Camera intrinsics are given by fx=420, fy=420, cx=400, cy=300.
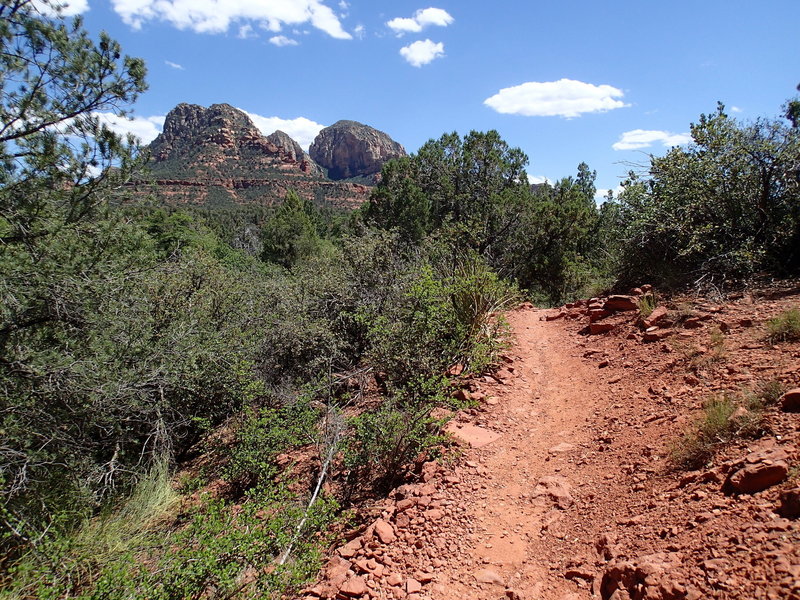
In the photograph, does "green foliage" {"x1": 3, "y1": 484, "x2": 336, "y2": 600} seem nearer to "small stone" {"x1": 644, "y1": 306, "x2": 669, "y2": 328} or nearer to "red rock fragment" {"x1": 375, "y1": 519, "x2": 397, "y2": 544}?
"red rock fragment" {"x1": 375, "y1": 519, "x2": 397, "y2": 544}

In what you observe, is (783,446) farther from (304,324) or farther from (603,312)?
(304,324)

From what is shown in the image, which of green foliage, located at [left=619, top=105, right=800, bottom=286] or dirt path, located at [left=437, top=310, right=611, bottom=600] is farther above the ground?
green foliage, located at [left=619, top=105, right=800, bottom=286]

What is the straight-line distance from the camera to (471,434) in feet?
14.1

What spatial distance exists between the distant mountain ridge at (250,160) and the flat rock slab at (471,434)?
234ft

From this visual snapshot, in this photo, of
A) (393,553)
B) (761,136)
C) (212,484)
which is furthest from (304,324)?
(761,136)

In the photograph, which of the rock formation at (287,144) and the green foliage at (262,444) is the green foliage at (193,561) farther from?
the rock formation at (287,144)

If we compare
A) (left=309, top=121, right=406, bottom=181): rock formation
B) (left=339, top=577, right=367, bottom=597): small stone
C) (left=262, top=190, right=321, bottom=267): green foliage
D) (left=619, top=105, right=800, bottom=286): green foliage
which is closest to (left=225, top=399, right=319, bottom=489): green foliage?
(left=339, top=577, right=367, bottom=597): small stone

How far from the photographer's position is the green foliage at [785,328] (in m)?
3.77

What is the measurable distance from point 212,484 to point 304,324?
267cm

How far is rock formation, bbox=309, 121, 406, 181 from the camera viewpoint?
447 ft

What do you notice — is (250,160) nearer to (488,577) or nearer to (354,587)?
(354,587)

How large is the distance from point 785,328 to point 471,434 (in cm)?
305

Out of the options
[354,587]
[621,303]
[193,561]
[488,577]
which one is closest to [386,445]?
[354,587]

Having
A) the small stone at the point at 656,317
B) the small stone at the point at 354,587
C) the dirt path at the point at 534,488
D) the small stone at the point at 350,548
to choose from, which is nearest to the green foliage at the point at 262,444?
the small stone at the point at 350,548
